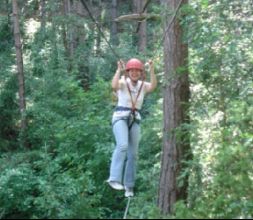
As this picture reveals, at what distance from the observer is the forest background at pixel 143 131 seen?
18.4ft

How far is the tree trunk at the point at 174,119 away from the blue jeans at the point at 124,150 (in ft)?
1.64

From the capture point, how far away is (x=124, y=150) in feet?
23.4

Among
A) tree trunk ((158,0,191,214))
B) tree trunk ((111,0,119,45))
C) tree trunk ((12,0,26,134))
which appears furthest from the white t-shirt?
tree trunk ((111,0,119,45))

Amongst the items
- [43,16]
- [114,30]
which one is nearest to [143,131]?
[43,16]

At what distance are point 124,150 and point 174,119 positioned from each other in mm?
770

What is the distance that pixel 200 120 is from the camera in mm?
7242

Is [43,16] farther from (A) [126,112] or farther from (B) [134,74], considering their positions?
(A) [126,112]

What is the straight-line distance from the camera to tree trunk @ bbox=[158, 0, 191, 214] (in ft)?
22.5

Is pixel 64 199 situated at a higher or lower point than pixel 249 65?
lower

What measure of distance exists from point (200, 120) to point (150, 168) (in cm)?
213

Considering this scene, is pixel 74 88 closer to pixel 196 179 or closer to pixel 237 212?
pixel 196 179

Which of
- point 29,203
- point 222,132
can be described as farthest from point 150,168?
point 222,132

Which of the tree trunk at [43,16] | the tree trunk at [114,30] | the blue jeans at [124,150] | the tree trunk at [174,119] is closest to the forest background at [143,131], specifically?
the tree trunk at [174,119]

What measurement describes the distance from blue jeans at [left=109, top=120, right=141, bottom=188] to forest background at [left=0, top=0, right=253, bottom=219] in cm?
39
